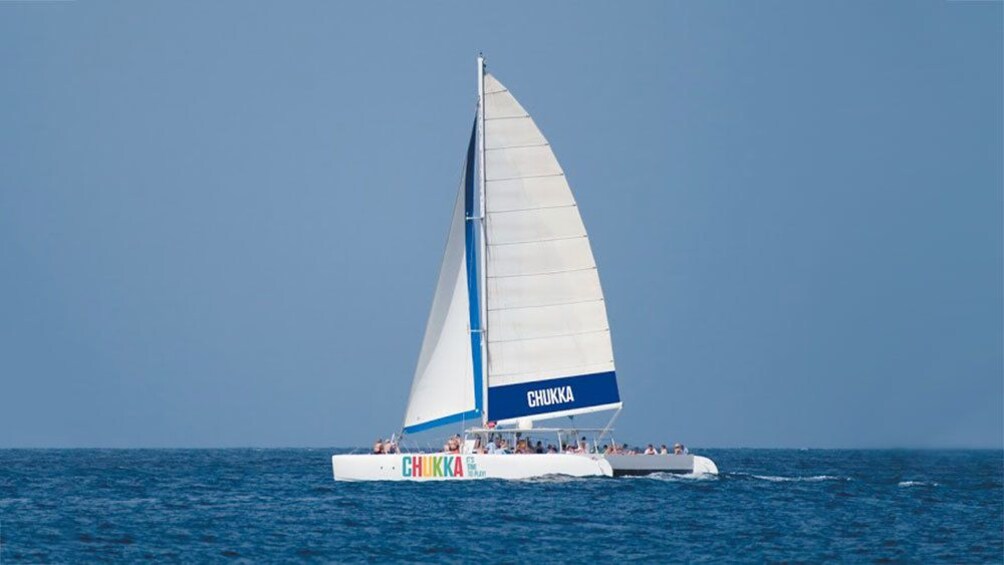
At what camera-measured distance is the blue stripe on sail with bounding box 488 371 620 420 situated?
60594mm

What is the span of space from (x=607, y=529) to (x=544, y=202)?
16.3 m

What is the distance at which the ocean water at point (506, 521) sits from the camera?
138 ft

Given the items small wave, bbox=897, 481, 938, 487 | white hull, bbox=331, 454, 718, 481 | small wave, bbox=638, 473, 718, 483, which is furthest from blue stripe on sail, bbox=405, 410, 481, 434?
small wave, bbox=897, 481, 938, 487

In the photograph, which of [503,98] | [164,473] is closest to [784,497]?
[503,98]

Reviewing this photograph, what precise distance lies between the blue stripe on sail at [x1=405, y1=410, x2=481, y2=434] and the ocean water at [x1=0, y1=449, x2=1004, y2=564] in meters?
2.34

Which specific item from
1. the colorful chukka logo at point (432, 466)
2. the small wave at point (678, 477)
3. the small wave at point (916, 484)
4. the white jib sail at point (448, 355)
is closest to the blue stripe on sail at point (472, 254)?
the white jib sail at point (448, 355)

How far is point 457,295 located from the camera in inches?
2469

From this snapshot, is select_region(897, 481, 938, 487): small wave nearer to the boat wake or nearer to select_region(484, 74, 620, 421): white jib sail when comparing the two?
the boat wake

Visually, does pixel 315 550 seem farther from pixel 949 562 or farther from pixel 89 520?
pixel 949 562

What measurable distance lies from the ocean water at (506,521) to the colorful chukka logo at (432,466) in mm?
736

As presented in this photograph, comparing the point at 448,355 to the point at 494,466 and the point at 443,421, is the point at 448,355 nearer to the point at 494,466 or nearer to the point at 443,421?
the point at 443,421

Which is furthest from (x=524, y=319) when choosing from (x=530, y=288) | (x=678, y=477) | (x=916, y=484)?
(x=916, y=484)

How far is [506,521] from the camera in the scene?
48.2 meters

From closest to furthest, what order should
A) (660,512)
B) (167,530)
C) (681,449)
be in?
(167,530) < (660,512) < (681,449)
